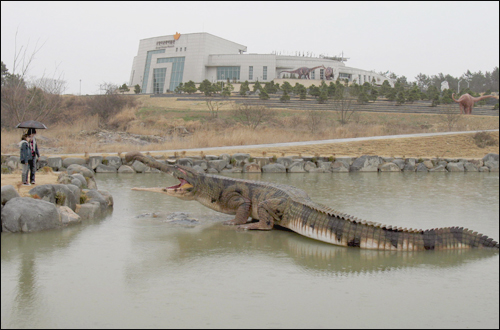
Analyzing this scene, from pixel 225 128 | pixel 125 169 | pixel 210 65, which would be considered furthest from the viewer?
pixel 210 65

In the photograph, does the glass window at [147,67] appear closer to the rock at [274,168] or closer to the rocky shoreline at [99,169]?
the rocky shoreline at [99,169]

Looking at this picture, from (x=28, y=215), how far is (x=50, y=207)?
37cm

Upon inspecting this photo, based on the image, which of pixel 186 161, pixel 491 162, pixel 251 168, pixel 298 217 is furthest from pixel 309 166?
pixel 298 217

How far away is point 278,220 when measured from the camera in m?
7.17

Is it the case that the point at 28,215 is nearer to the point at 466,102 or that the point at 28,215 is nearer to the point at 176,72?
the point at 466,102

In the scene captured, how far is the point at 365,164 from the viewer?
1797cm

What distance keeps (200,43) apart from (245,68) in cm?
888

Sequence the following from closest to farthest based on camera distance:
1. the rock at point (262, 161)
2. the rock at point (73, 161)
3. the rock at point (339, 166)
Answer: the rock at point (73, 161) → the rock at point (262, 161) → the rock at point (339, 166)

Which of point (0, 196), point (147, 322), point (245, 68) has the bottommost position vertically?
point (147, 322)

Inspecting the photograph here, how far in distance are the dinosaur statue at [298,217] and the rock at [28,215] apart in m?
1.61

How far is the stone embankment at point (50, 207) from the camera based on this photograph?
21.5 feet

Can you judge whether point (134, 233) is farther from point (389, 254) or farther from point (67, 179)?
point (389, 254)

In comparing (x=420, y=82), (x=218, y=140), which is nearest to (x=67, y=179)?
(x=218, y=140)

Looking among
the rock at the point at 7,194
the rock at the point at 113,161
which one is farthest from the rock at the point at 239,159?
the rock at the point at 7,194
